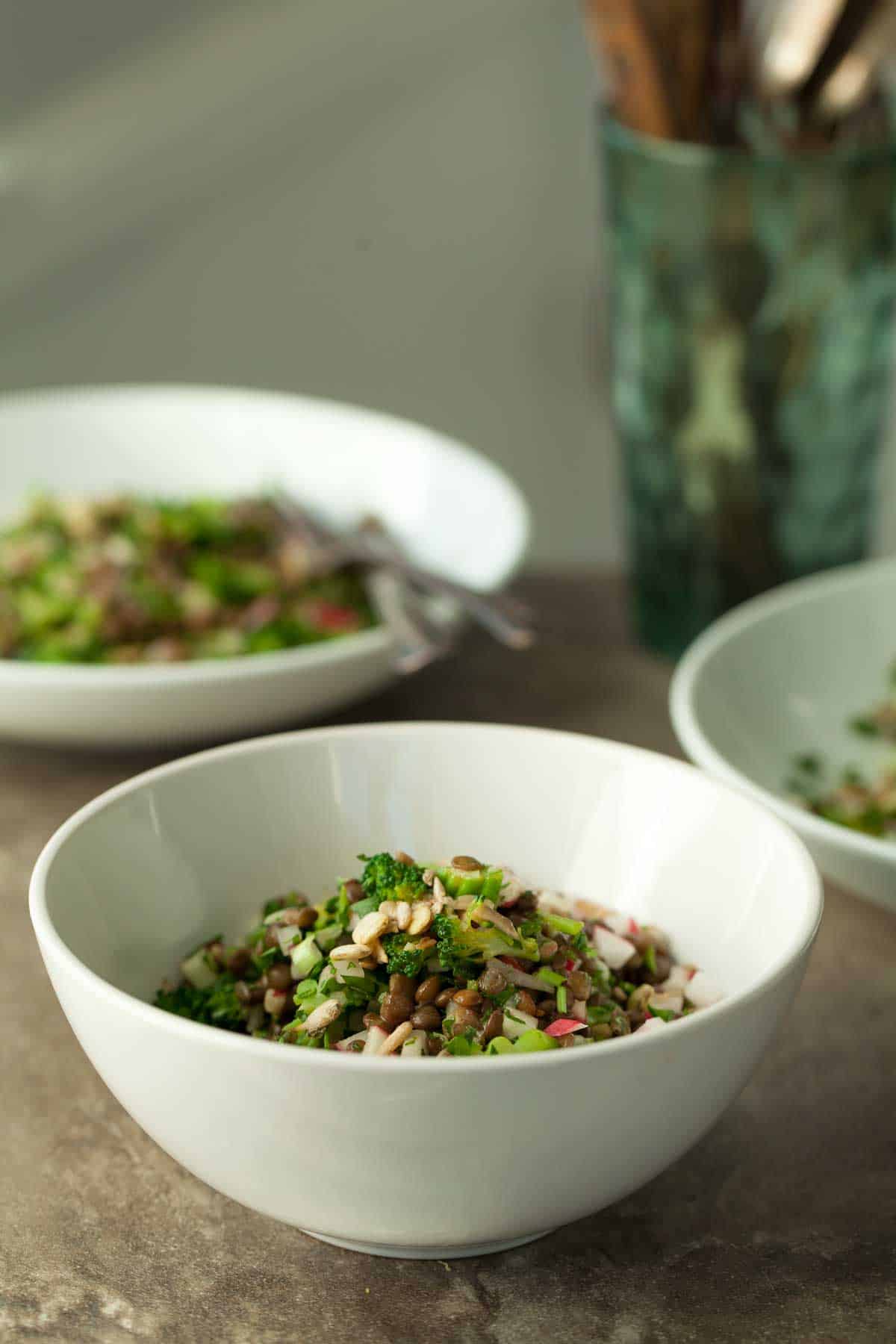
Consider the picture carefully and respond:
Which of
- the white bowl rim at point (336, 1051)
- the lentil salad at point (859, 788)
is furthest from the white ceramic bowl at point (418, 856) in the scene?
the lentil salad at point (859, 788)

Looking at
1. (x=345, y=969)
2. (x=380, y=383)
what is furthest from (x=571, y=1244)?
(x=380, y=383)

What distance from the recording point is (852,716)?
1359 millimetres

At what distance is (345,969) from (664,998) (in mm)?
167

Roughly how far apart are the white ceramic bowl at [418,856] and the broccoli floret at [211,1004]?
3 centimetres

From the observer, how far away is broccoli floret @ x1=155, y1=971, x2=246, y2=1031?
0.81 meters

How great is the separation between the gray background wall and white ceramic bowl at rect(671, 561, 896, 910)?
92 cm

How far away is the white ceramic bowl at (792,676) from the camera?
4.05 ft

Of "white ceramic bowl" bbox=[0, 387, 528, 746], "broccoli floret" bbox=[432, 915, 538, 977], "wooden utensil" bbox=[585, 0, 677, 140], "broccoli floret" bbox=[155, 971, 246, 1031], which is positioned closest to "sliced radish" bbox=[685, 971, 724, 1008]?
"broccoli floret" bbox=[432, 915, 538, 977]

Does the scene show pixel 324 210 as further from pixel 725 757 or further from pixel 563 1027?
pixel 563 1027

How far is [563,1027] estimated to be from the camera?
73 centimetres

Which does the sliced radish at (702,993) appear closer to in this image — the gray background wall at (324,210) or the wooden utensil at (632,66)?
the wooden utensil at (632,66)

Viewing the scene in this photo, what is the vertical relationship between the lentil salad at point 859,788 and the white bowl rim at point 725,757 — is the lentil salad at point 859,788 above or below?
below

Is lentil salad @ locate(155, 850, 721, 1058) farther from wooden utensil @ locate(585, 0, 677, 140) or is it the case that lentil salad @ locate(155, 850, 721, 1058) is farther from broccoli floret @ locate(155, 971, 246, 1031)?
wooden utensil @ locate(585, 0, 677, 140)

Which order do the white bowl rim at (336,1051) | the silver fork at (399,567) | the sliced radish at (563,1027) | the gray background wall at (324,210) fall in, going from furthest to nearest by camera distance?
the gray background wall at (324,210) → the silver fork at (399,567) → the sliced radish at (563,1027) → the white bowl rim at (336,1051)
